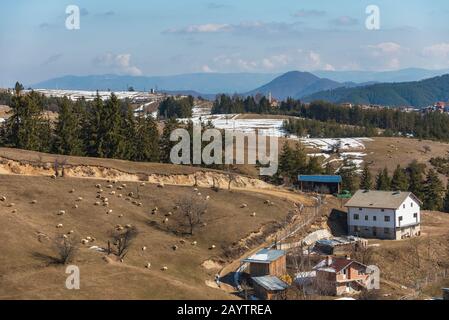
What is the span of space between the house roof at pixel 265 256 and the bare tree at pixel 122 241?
1009 centimetres

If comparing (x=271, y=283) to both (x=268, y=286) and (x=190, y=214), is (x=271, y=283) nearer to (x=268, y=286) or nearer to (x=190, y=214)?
(x=268, y=286)

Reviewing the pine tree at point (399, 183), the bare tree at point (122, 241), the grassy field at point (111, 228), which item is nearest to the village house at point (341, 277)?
the grassy field at point (111, 228)

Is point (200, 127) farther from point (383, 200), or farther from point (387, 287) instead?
point (387, 287)

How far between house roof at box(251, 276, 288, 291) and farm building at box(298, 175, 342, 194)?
1502 inches

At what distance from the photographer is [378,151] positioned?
155 metres

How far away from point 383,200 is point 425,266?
12.7 meters

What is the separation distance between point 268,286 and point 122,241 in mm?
12995

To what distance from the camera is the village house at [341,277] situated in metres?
53.5

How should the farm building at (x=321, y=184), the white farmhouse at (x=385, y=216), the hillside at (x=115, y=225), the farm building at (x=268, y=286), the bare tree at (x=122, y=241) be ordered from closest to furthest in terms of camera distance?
the hillside at (x=115, y=225) < the farm building at (x=268, y=286) < the bare tree at (x=122, y=241) < the white farmhouse at (x=385, y=216) < the farm building at (x=321, y=184)

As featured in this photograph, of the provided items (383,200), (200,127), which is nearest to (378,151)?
(200,127)

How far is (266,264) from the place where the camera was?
173 feet

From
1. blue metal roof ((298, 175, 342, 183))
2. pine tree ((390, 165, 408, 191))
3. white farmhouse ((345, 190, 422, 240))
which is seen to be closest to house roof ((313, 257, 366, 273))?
white farmhouse ((345, 190, 422, 240))

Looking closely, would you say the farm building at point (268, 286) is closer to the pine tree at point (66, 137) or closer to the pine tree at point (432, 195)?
the pine tree at point (66, 137)

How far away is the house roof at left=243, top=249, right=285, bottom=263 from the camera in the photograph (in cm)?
5338
